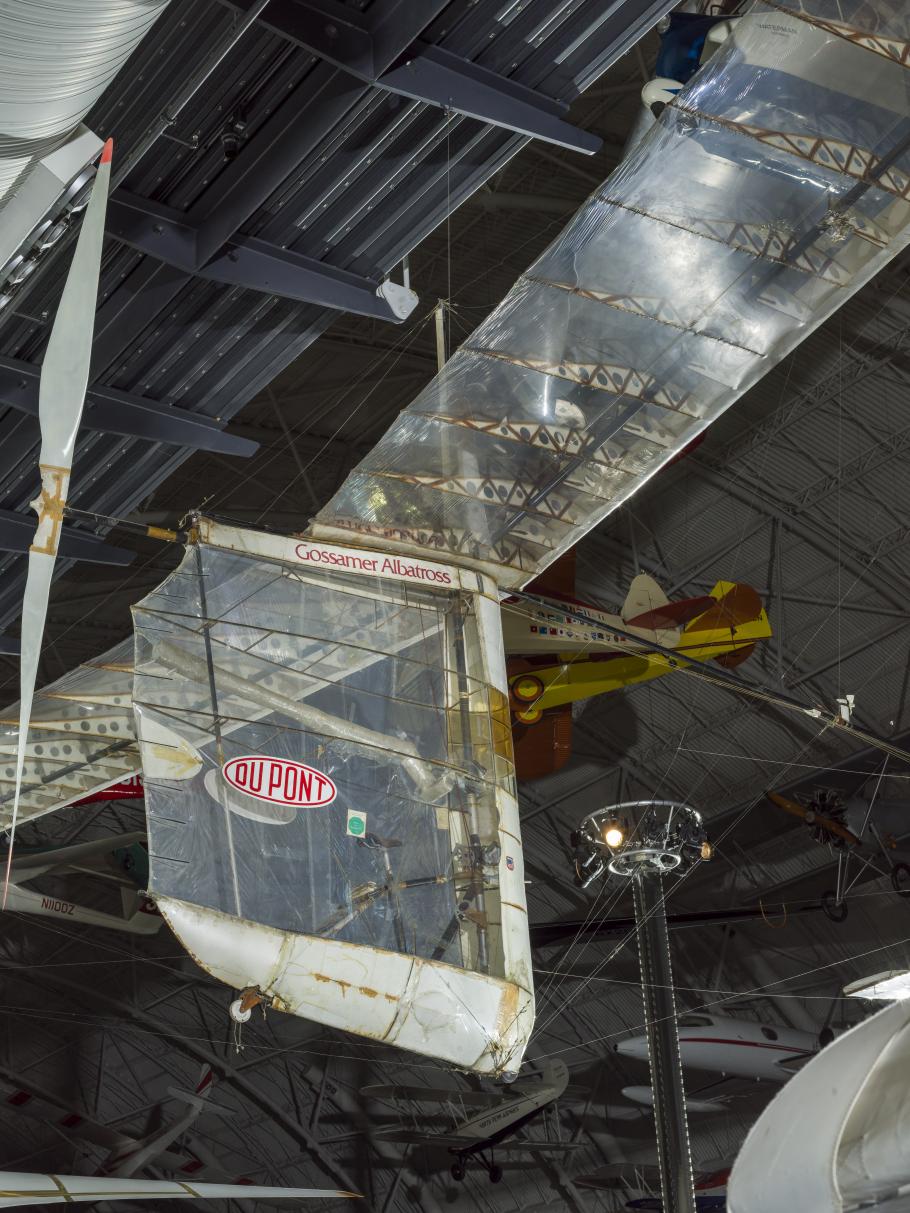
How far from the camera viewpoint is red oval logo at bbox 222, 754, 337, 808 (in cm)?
793

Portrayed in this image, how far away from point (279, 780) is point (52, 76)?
436cm

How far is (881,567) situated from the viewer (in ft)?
90.2

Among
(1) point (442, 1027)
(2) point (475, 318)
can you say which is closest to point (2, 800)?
(1) point (442, 1027)

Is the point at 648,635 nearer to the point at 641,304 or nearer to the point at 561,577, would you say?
the point at 561,577

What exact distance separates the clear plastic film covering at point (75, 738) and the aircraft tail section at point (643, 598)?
12.3 m

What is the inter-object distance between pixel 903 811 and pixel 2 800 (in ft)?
65.9

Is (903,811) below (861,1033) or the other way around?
the other way around

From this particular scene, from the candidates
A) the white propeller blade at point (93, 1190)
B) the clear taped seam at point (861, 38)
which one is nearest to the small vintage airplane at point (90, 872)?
the white propeller blade at point (93, 1190)

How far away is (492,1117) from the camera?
3162cm

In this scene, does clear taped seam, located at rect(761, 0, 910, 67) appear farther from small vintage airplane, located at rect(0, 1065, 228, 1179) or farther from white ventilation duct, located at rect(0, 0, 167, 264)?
small vintage airplane, located at rect(0, 1065, 228, 1179)

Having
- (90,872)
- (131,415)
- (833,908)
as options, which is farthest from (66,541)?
(833,908)

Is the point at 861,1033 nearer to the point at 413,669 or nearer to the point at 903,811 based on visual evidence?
the point at 413,669

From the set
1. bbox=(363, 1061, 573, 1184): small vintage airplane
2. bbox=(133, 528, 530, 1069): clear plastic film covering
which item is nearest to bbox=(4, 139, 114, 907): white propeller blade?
bbox=(133, 528, 530, 1069): clear plastic film covering

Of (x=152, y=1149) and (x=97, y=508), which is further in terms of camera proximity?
(x=152, y=1149)
